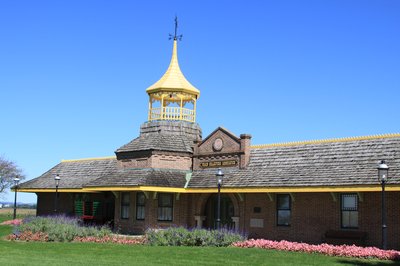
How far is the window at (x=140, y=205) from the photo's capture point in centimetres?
2944

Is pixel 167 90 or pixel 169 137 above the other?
pixel 167 90

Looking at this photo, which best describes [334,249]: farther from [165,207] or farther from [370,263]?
[165,207]

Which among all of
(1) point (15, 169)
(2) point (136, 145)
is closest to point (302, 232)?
(2) point (136, 145)

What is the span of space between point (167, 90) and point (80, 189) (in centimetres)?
725

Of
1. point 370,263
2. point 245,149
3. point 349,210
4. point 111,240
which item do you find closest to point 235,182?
point 245,149

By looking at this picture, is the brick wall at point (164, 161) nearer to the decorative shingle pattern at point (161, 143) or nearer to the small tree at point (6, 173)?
the decorative shingle pattern at point (161, 143)

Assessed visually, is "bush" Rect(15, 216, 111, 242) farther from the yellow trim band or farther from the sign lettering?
the sign lettering

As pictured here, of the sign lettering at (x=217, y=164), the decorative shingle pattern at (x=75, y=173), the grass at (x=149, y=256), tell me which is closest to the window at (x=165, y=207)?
the sign lettering at (x=217, y=164)

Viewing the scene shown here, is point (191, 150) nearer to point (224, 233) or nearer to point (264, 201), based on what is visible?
point (264, 201)

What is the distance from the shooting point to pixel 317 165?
82.2ft

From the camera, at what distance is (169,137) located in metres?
30.9

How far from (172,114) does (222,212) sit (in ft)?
21.8

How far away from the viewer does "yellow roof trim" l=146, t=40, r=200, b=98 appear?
32438 millimetres

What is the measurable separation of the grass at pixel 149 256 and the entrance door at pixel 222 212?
21.7ft
